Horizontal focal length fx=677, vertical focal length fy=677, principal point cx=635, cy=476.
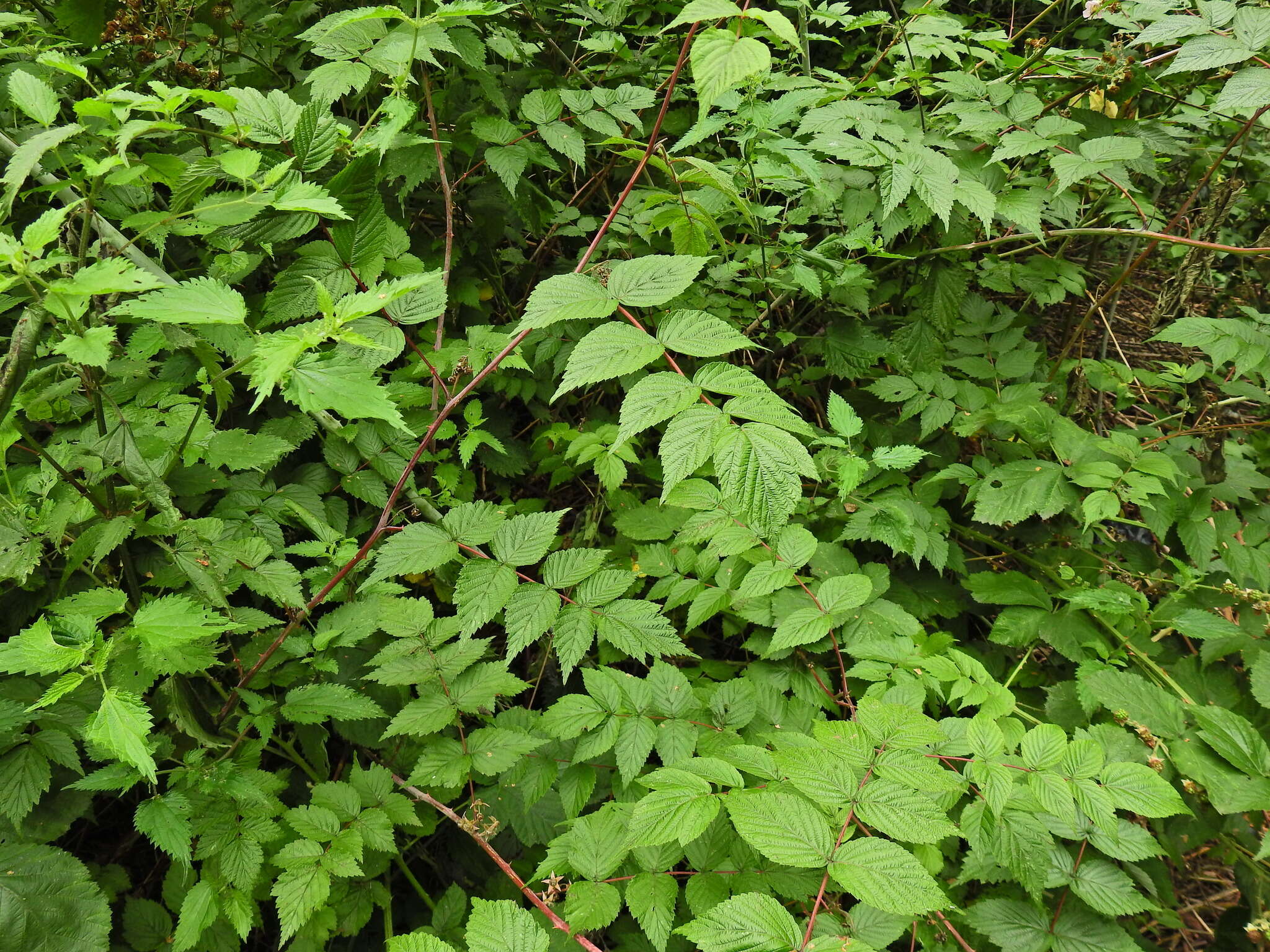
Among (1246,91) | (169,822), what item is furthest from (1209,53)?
(169,822)

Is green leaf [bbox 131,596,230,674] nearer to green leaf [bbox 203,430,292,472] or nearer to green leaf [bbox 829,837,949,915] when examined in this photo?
green leaf [bbox 203,430,292,472]

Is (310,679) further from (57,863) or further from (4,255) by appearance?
(4,255)

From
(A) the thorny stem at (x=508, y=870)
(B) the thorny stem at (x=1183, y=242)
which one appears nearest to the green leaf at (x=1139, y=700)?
(B) the thorny stem at (x=1183, y=242)

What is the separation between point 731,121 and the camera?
78.1 inches

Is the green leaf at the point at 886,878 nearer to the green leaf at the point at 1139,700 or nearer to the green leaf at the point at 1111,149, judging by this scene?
the green leaf at the point at 1139,700

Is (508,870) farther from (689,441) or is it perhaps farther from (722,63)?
(722,63)

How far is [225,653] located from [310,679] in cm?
31

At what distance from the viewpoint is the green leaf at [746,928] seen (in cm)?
78

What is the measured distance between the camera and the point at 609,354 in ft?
3.26

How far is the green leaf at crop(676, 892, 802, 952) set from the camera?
78cm

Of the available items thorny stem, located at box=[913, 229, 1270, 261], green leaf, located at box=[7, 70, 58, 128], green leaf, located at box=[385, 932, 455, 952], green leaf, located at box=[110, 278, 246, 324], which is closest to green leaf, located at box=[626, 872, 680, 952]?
green leaf, located at box=[385, 932, 455, 952]

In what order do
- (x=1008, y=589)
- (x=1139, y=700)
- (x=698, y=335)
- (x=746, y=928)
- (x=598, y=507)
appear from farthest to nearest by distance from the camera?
(x=598, y=507), (x=1008, y=589), (x=1139, y=700), (x=698, y=335), (x=746, y=928)

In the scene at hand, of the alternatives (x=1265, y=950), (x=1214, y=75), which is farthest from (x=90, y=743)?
(x=1214, y=75)

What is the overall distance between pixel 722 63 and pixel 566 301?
393 mm
